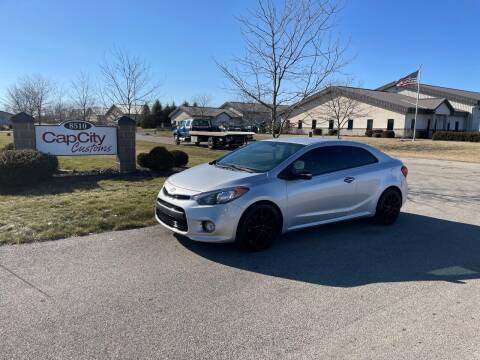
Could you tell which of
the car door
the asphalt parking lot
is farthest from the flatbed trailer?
the asphalt parking lot

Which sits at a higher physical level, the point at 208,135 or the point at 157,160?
the point at 208,135

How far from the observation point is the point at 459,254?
5.40 meters

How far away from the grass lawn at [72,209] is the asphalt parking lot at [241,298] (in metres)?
0.40

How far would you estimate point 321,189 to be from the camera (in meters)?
5.74

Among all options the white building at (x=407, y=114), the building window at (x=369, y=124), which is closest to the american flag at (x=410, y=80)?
the white building at (x=407, y=114)

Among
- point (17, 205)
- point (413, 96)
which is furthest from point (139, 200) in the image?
point (413, 96)

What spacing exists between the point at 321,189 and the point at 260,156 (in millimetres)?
1034

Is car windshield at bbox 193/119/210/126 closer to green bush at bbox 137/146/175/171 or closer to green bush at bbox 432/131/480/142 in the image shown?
green bush at bbox 137/146/175/171

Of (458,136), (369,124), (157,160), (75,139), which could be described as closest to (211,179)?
(157,160)

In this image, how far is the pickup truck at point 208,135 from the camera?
1007 inches

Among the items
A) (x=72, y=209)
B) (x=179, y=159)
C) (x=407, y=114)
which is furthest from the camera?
(x=407, y=114)

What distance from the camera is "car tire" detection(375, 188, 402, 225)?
21.7ft

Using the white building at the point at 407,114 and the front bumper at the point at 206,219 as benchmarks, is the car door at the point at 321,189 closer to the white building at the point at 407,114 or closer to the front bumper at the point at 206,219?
the front bumper at the point at 206,219

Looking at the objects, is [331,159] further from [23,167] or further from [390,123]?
[390,123]
